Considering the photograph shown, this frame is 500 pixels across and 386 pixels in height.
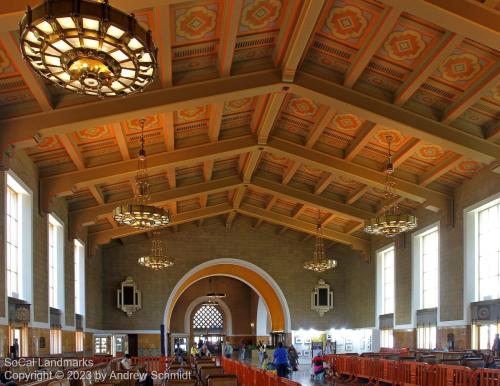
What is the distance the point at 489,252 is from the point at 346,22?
31.8ft

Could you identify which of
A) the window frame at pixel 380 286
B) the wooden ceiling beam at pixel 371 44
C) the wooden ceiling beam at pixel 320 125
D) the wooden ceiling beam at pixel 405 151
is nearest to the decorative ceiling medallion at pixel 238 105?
the wooden ceiling beam at pixel 320 125

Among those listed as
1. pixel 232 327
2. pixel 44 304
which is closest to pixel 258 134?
pixel 44 304

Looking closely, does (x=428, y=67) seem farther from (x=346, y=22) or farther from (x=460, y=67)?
(x=346, y=22)

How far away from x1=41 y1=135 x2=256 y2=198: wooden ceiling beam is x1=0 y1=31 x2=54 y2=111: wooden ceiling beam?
187 inches

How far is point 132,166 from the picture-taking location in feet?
58.0

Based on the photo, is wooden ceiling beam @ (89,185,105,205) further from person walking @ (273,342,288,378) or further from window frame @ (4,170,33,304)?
person walking @ (273,342,288,378)

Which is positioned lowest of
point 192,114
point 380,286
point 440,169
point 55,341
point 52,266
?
point 55,341

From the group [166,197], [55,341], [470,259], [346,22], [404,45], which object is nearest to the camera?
[346,22]

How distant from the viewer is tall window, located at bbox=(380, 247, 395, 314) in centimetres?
2620

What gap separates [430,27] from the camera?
1097 centimetres

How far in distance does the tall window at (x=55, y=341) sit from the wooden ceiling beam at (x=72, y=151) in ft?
17.4

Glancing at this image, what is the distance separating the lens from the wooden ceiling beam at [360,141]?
1608 cm

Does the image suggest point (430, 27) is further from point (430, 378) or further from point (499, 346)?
point (499, 346)

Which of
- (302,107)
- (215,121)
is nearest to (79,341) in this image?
(215,121)
